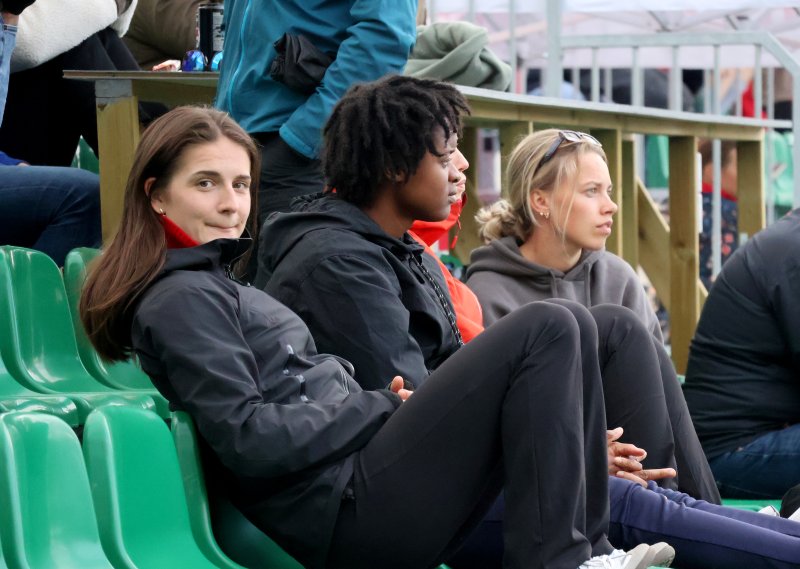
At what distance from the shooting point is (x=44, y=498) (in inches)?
94.1

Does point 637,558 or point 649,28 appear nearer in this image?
point 637,558

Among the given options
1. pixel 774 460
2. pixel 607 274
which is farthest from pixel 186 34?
pixel 774 460

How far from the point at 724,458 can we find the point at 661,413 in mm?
845

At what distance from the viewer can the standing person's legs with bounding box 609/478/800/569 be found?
2971 millimetres

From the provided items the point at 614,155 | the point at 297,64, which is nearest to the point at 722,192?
the point at 614,155

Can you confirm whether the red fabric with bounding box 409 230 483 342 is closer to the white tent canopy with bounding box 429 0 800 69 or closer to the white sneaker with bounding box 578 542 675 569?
the white sneaker with bounding box 578 542 675 569

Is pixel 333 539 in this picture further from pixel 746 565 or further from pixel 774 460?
pixel 774 460

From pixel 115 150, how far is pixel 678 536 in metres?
1.95

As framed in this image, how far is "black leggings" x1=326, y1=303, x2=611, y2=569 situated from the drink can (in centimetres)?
220

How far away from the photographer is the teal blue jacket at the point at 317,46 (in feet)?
12.5

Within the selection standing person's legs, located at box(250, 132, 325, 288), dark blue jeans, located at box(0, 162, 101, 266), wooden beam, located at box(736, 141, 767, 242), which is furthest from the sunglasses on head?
wooden beam, located at box(736, 141, 767, 242)

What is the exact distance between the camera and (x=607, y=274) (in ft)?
14.0

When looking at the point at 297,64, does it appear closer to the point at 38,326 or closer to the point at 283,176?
the point at 283,176

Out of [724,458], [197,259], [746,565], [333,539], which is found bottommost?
[724,458]
